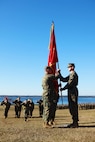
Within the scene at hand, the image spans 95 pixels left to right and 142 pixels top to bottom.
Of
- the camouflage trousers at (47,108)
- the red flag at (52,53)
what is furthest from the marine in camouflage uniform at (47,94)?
the red flag at (52,53)

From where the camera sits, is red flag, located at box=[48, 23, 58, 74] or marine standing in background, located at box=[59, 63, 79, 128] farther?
red flag, located at box=[48, 23, 58, 74]

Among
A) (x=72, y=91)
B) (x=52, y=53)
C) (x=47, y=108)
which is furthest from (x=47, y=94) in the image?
(x=52, y=53)

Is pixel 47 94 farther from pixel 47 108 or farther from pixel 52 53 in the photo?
pixel 52 53

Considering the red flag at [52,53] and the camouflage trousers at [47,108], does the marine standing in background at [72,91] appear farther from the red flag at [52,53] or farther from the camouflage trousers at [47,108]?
the red flag at [52,53]

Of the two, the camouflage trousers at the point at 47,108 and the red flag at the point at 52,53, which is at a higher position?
the red flag at the point at 52,53

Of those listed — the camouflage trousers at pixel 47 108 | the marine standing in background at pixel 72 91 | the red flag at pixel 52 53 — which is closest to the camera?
the camouflage trousers at pixel 47 108

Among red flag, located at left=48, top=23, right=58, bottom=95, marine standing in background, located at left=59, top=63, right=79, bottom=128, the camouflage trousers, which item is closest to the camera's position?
the camouflage trousers

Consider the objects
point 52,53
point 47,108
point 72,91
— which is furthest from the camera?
point 52,53

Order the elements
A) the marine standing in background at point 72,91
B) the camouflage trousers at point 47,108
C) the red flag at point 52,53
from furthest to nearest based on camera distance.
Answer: the red flag at point 52,53
the marine standing in background at point 72,91
the camouflage trousers at point 47,108

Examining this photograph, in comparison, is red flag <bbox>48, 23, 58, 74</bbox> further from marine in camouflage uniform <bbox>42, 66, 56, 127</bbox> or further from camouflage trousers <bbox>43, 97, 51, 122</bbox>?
camouflage trousers <bbox>43, 97, 51, 122</bbox>

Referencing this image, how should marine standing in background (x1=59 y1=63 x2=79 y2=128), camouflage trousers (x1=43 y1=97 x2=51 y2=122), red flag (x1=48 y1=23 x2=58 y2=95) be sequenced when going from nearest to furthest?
camouflage trousers (x1=43 y1=97 x2=51 y2=122), marine standing in background (x1=59 y1=63 x2=79 y2=128), red flag (x1=48 y1=23 x2=58 y2=95)

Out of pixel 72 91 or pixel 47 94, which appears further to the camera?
pixel 72 91

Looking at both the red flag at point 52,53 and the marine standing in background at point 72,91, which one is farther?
the red flag at point 52,53

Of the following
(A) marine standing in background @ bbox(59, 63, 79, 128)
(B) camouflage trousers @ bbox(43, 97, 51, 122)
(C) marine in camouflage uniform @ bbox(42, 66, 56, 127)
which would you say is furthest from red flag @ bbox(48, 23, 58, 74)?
(B) camouflage trousers @ bbox(43, 97, 51, 122)
